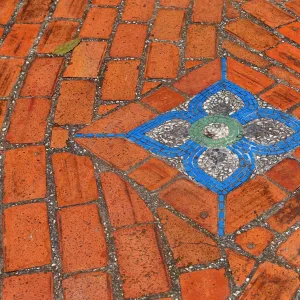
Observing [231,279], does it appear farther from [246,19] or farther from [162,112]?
→ [246,19]

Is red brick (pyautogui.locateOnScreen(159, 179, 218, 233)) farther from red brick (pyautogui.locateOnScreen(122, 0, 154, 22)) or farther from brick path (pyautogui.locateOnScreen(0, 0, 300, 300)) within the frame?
red brick (pyautogui.locateOnScreen(122, 0, 154, 22))

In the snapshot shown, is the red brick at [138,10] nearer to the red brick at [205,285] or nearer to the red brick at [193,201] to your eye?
the red brick at [193,201]

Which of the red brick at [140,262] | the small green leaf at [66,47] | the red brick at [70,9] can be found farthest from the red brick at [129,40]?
the red brick at [140,262]

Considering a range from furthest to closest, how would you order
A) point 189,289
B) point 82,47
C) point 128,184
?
point 82,47, point 128,184, point 189,289

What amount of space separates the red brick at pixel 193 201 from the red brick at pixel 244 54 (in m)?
1.02

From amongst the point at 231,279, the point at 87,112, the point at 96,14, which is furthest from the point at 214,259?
the point at 96,14

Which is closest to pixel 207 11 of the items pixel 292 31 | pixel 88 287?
pixel 292 31

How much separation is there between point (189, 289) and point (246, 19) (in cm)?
199

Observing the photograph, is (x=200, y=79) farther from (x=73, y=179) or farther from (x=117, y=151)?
(x=73, y=179)

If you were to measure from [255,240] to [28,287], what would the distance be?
1.00 metres

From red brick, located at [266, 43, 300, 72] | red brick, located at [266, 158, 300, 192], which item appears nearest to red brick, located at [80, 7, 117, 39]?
red brick, located at [266, 43, 300, 72]

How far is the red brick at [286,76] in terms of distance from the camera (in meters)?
3.05

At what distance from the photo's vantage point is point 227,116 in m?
2.86

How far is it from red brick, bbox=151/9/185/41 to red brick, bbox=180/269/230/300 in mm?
1647
